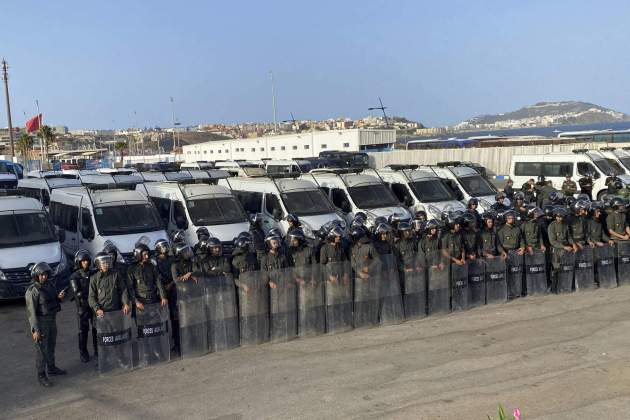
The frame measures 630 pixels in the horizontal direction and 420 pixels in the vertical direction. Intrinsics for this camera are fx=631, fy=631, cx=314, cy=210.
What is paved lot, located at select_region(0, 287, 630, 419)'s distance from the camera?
23.1ft

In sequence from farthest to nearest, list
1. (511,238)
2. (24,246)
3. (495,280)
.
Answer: (24,246) → (511,238) → (495,280)

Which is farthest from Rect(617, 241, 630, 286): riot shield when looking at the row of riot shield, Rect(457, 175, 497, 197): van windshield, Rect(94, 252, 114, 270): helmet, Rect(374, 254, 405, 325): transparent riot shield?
Rect(94, 252, 114, 270): helmet

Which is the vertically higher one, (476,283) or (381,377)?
(476,283)

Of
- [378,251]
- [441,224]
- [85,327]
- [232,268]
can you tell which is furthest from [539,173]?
[85,327]

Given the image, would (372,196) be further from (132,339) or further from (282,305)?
(132,339)

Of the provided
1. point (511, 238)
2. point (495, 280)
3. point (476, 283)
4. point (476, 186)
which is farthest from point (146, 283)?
point (476, 186)

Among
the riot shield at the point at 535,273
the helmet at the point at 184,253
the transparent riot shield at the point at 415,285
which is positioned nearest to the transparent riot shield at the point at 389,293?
the transparent riot shield at the point at 415,285

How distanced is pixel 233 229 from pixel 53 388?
6.82 m

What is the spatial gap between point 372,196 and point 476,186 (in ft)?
12.9

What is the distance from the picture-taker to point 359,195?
17.0 metres

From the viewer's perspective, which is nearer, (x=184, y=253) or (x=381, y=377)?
(x=381, y=377)

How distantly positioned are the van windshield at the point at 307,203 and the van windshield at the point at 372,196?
1.08 m

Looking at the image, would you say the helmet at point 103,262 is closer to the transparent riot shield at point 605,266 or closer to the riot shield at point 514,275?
the riot shield at point 514,275

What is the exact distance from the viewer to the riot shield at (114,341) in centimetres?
817
